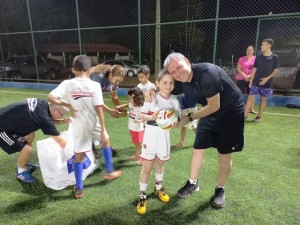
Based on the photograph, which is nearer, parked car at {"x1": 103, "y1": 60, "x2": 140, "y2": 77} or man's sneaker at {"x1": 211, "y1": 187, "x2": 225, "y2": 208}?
man's sneaker at {"x1": 211, "y1": 187, "x2": 225, "y2": 208}

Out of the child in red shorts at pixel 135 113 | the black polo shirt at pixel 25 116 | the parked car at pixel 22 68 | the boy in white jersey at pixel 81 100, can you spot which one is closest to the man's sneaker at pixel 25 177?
the black polo shirt at pixel 25 116

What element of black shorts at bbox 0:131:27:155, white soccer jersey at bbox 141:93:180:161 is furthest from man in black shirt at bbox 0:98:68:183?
white soccer jersey at bbox 141:93:180:161

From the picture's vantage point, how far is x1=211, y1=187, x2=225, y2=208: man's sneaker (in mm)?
3076

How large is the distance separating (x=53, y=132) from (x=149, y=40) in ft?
53.2

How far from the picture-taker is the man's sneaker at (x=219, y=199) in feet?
10.1

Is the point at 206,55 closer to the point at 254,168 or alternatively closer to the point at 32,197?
the point at 254,168

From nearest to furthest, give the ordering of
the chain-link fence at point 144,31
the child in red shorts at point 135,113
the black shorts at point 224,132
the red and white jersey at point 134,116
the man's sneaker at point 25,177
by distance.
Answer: the black shorts at point 224,132
the man's sneaker at point 25,177
the child in red shorts at point 135,113
the red and white jersey at point 134,116
the chain-link fence at point 144,31

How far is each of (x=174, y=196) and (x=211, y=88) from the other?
161cm

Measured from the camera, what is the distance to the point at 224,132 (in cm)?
289

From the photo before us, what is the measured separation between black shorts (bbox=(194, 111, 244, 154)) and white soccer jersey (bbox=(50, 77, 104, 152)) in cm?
133

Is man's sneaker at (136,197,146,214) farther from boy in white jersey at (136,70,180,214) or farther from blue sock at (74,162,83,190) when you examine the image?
blue sock at (74,162,83,190)

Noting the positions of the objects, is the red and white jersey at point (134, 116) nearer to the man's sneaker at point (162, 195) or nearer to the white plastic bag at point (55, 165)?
the white plastic bag at point (55, 165)

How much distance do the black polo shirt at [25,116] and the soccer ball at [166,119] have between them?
157cm

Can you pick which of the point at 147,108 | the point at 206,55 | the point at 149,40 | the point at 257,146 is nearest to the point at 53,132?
the point at 147,108
